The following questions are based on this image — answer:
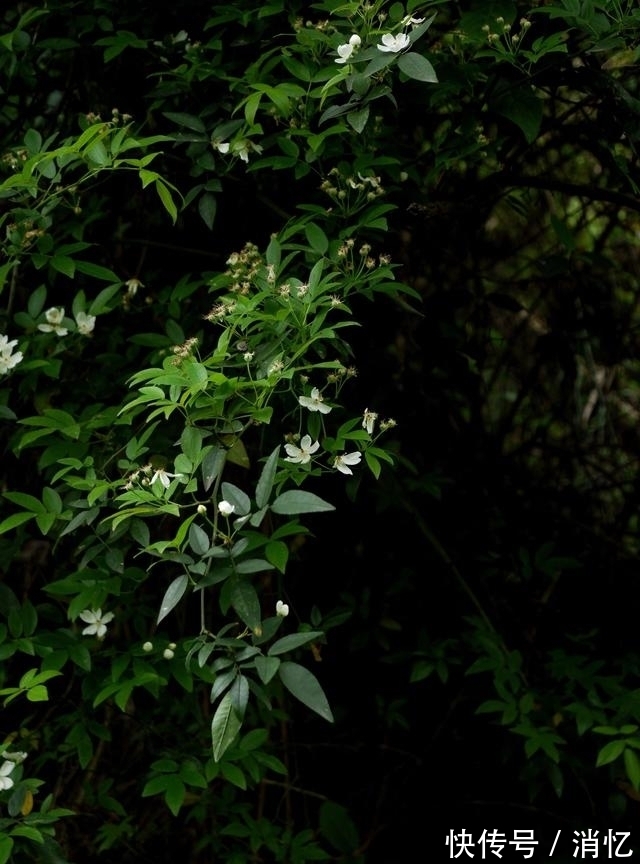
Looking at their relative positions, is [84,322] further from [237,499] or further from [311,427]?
[237,499]

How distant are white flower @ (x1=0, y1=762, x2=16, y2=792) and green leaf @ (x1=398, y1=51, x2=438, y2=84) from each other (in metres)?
1.14

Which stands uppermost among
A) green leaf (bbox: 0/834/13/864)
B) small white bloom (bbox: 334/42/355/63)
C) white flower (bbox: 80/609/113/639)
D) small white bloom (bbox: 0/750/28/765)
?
small white bloom (bbox: 334/42/355/63)

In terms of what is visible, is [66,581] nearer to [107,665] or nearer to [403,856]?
[107,665]

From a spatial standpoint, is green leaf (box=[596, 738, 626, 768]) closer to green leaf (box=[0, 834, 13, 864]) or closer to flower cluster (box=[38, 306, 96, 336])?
green leaf (box=[0, 834, 13, 864])

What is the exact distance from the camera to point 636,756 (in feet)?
6.65

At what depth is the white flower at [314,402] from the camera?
1486 millimetres

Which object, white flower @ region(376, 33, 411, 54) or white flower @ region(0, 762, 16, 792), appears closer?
white flower @ region(376, 33, 411, 54)

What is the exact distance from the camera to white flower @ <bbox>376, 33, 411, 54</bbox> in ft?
4.70

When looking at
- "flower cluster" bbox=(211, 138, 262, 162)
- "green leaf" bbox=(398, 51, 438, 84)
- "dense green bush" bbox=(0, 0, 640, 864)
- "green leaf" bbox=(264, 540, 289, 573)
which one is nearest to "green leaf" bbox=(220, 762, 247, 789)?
"dense green bush" bbox=(0, 0, 640, 864)

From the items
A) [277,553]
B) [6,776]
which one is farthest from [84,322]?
[6,776]

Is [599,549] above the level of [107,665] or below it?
below

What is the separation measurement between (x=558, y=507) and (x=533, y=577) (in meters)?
0.19

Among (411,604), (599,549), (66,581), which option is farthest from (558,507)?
(66,581)

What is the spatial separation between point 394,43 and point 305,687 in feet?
2.77
